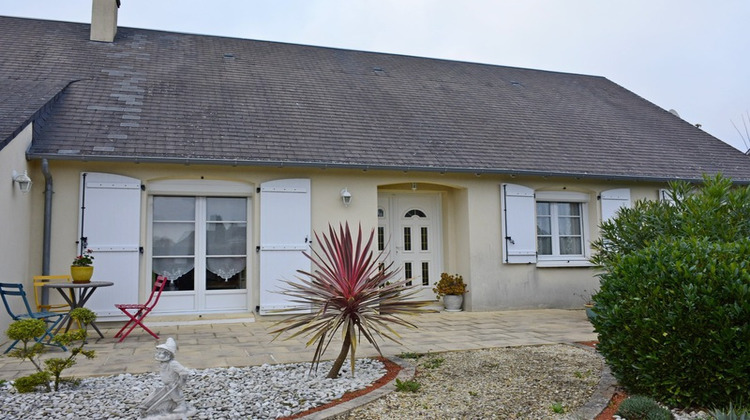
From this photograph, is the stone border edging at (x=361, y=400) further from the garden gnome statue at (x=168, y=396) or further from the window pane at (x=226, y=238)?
the window pane at (x=226, y=238)

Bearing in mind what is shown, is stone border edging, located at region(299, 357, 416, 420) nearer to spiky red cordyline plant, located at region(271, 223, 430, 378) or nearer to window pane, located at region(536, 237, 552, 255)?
spiky red cordyline plant, located at region(271, 223, 430, 378)

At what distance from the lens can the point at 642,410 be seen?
324cm

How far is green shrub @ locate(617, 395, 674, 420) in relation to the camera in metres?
3.13

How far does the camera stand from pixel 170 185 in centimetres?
773

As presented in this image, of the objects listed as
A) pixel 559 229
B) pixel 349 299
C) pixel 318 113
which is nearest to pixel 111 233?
pixel 318 113

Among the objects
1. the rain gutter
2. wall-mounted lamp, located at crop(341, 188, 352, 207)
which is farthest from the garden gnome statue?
wall-mounted lamp, located at crop(341, 188, 352, 207)

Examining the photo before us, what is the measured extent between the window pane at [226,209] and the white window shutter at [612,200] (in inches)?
251

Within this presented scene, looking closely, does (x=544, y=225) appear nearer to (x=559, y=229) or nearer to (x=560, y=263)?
(x=559, y=229)

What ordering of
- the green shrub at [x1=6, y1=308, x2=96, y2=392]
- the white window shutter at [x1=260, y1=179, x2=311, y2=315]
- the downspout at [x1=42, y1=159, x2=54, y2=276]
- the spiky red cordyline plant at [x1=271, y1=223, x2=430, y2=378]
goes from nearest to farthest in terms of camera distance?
the green shrub at [x1=6, y1=308, x2=96, y2=392], the spiky red cordyline plant at [x1=271, y1=223, x2=430, y2=378], the downspout at [x1=42, y1=159, x2=54, y2=276], the white window shutter at [x1=260, y1=179, x2=311, y2=315]

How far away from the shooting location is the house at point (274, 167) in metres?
7.26

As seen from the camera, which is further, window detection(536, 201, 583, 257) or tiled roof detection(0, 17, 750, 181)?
window detection(536, 201, 583, 257)

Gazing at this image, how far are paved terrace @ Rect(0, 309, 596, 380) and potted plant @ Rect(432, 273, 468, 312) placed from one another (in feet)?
1.36

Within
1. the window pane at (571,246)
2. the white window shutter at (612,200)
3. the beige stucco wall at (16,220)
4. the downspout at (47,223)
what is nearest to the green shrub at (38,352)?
the beige stucco wall at (16,220)

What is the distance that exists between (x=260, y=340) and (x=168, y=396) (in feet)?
9.19
